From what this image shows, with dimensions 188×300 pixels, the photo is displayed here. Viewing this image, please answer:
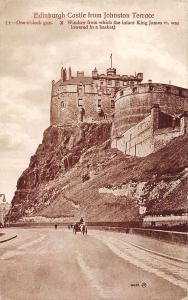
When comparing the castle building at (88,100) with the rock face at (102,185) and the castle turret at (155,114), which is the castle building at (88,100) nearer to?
the castle turret at (155,114)

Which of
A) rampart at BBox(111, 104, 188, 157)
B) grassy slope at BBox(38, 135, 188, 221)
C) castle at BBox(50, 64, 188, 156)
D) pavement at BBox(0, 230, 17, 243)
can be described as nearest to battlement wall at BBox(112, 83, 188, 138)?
castle at BBox(50, 64, 188, 156)

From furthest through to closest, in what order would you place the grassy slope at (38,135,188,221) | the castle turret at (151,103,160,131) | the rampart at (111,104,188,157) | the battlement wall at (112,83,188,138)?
1. the castle turret at (151,103,160,131)
2. the battlement wall at (112,83,188,138)
3. the rampart at (111,104,188,157)
4. the grassy slope at (38,135,188,221)

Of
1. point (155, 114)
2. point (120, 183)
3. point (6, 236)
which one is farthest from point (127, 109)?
point (6, 236)

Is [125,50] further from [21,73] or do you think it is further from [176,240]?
[176,240]

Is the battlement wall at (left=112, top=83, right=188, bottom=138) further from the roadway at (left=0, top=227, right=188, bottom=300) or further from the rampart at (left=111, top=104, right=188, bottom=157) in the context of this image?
the roadway at (left=0, top=227, right=188, bottom=300)

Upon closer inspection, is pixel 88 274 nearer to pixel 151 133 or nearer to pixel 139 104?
pixel 151 133

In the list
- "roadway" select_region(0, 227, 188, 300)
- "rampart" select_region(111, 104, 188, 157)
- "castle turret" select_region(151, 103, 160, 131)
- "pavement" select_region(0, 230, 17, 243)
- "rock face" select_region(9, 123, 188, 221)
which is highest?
"castle turret" select_region(151, 103, 160, 131)

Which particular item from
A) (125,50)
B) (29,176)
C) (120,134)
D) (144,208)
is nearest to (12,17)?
(125,50)
